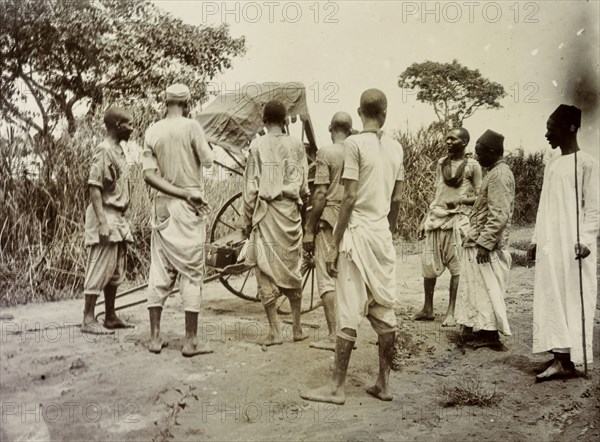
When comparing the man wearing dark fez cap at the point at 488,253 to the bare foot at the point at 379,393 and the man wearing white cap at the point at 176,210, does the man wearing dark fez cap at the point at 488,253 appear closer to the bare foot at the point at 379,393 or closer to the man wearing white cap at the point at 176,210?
the bare foot at the point at 379,393

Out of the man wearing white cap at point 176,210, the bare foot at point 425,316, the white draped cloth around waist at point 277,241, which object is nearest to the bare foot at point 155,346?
the man wearing white cap at point 176,210

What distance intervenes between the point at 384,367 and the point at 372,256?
0.71 metres

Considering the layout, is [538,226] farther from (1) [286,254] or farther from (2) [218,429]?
(2) [218,429]

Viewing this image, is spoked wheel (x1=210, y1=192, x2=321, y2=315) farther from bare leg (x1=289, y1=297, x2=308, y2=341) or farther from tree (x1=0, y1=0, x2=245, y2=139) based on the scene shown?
tree (x1=0, y1=0, x2=245, y2=139)

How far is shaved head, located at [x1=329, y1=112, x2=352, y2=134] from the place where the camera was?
433cm

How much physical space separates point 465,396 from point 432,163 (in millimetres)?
2075

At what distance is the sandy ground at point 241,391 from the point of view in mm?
3311

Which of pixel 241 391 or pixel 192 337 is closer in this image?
pixel 241 391

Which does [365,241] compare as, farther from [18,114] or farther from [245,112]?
[18,114]

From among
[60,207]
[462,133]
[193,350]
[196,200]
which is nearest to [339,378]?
[193,350]

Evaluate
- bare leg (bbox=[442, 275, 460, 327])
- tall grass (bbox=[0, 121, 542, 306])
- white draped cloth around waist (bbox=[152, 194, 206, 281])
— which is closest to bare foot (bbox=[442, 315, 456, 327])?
bare leg (bbox=[442, 275, 460, 327])

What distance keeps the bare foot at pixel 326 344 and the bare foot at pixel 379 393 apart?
624mm

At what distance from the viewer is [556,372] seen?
12.9ft

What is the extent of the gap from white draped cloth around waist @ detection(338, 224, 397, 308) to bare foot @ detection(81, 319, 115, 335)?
1867 mm
